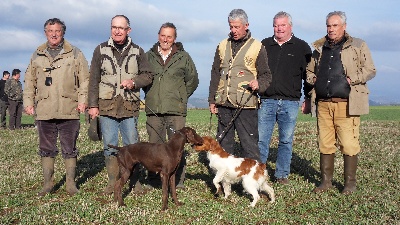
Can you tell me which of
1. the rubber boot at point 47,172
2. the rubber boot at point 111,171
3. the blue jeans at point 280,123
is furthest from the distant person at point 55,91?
the blue jeans at point 280,123

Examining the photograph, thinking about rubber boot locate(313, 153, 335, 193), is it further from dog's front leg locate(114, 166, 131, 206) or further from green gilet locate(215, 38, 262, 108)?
dog's front leg locate(114, 166, 131, 206)

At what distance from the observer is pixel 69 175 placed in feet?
25.7

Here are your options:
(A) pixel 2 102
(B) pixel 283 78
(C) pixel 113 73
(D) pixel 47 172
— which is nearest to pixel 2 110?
(A) pixel 2 102

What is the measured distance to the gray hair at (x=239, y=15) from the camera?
713 centimetres

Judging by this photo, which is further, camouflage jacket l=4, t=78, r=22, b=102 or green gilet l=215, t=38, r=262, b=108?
camouflage jacket l=4, t=78, r=22, b=102

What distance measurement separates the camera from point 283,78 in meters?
8.17

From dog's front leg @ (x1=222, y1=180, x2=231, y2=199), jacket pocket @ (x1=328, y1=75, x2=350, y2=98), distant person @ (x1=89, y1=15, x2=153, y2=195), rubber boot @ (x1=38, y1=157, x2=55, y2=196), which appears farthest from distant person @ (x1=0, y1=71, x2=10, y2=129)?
jacket pocket @ (x1=328, y1=75, x2=350, y2=98)

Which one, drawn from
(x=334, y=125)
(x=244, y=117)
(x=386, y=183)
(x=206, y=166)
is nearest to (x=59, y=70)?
(x=244, y=117)

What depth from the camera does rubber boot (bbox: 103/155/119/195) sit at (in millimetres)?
7695

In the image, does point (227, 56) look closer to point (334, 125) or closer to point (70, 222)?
point (334, 125)

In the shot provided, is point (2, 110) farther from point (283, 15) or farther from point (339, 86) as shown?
point (339, 86)

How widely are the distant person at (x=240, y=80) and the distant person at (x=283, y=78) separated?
0.77 metres

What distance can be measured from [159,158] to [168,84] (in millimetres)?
1479

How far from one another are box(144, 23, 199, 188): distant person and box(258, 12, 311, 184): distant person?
5.37ft
